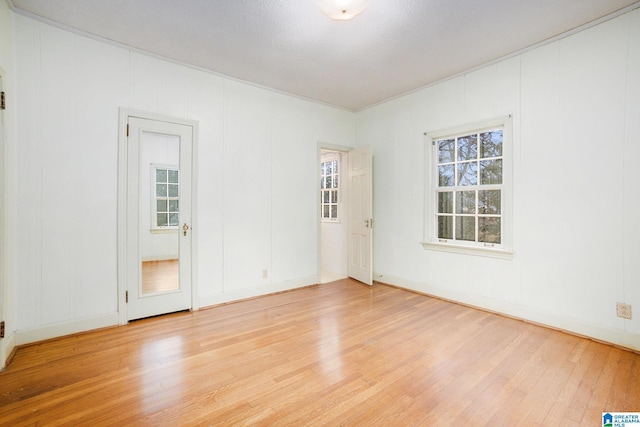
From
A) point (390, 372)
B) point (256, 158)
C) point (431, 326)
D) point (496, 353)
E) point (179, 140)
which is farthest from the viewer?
point (256, 158)

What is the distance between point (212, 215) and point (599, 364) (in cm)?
401

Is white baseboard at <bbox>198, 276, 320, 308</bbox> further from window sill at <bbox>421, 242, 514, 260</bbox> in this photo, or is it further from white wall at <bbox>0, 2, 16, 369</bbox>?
window sill at <bbox>421, 242, 514, 260</bbox>

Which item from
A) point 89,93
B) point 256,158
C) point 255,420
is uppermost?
point 89,93

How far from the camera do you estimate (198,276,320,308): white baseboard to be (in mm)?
3705

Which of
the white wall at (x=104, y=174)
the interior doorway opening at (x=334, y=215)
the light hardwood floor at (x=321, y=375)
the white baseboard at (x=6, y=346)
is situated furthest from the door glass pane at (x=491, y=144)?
the white baseboard at (x=6, y=346)

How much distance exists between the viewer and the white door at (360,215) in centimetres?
467

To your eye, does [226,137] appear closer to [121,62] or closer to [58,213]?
[121,62]

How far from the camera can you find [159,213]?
3.38 meters

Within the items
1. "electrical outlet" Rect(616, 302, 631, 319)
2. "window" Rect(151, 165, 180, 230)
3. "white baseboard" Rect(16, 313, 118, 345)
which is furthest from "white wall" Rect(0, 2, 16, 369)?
"electrical outlet" Rect(616, 302, 631, 319)

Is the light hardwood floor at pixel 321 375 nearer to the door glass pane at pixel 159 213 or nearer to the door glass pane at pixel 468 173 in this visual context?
the door glass pane at pixel 159 213

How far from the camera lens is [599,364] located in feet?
7.67

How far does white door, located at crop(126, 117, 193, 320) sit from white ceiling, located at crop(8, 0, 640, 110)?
92cm

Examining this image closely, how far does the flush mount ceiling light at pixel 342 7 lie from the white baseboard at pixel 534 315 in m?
3.40

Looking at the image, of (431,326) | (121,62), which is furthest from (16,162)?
(431,326)
